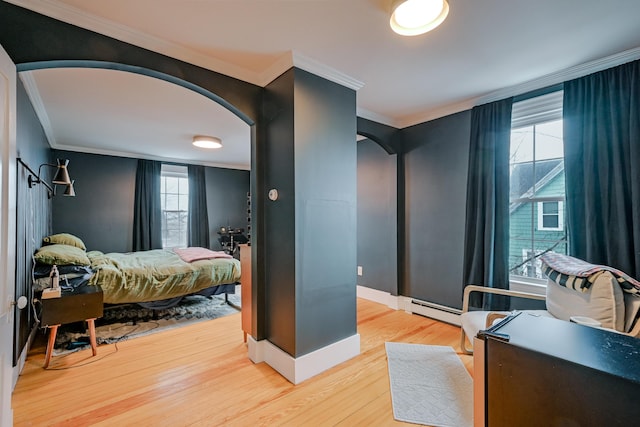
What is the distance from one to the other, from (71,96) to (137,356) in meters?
2.70

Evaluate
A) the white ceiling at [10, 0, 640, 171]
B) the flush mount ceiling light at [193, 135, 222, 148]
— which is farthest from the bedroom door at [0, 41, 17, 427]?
the flush mount ceiling light at [193, 135, 222, 148]

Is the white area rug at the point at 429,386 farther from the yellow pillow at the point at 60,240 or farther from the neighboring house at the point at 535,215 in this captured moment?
the yellow pillow at the point at 60,240

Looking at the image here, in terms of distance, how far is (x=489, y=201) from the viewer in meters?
2.70

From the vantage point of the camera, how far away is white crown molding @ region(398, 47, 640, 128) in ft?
6.74

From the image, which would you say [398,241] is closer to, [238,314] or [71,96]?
[238,314]

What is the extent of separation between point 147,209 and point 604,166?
21.5 feet

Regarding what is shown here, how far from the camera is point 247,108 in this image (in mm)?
2326

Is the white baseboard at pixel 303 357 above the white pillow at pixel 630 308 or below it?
below

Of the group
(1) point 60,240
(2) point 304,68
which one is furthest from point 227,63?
(1) point 60,240

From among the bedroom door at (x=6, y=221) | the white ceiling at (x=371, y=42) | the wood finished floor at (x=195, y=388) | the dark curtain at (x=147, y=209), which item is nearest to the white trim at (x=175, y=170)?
the dark curtain at (x=147, y=209)

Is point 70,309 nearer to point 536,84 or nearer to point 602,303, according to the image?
point 602,303

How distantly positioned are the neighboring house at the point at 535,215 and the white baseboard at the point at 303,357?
1876 millimetres

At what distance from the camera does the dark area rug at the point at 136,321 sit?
278 centimetres

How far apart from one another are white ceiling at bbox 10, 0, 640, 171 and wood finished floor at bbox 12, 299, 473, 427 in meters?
2.44
